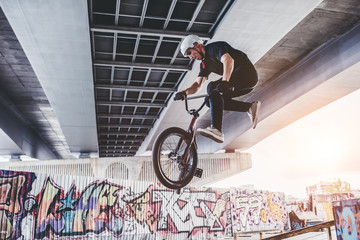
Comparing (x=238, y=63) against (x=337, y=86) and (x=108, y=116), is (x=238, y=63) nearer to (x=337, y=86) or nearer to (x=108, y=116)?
(x=337, y=86)

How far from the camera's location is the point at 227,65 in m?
4.22

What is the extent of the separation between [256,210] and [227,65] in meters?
18.4

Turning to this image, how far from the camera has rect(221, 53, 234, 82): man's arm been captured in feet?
13.7

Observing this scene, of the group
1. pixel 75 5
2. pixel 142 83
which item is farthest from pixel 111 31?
pixel 142 83

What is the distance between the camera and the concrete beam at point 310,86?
15328mm

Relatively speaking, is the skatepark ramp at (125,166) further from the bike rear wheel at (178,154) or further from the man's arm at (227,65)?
the man's arm at (227,65)

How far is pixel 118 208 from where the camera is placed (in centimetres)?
1488

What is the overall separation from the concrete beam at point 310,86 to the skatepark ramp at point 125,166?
6.32 m

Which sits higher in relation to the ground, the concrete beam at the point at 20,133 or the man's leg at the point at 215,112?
the concrete beam at the point at 20,133

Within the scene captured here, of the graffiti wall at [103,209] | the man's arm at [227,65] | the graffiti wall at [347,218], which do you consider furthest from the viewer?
the graffiti wall at [103,209]

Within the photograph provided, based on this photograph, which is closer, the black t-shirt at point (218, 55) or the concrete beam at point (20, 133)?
the black t-shirt at point (218, 55)

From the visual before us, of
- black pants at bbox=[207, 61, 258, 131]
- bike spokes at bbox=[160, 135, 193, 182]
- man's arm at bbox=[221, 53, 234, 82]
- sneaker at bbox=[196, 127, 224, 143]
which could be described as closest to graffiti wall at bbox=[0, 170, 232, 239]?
bike spokes at bbox=[160, 135, 193, 182]

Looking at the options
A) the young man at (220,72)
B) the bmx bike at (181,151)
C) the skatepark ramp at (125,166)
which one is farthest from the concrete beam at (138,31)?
the skatepark ramp at (125,166)

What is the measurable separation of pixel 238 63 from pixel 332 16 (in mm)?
11864
